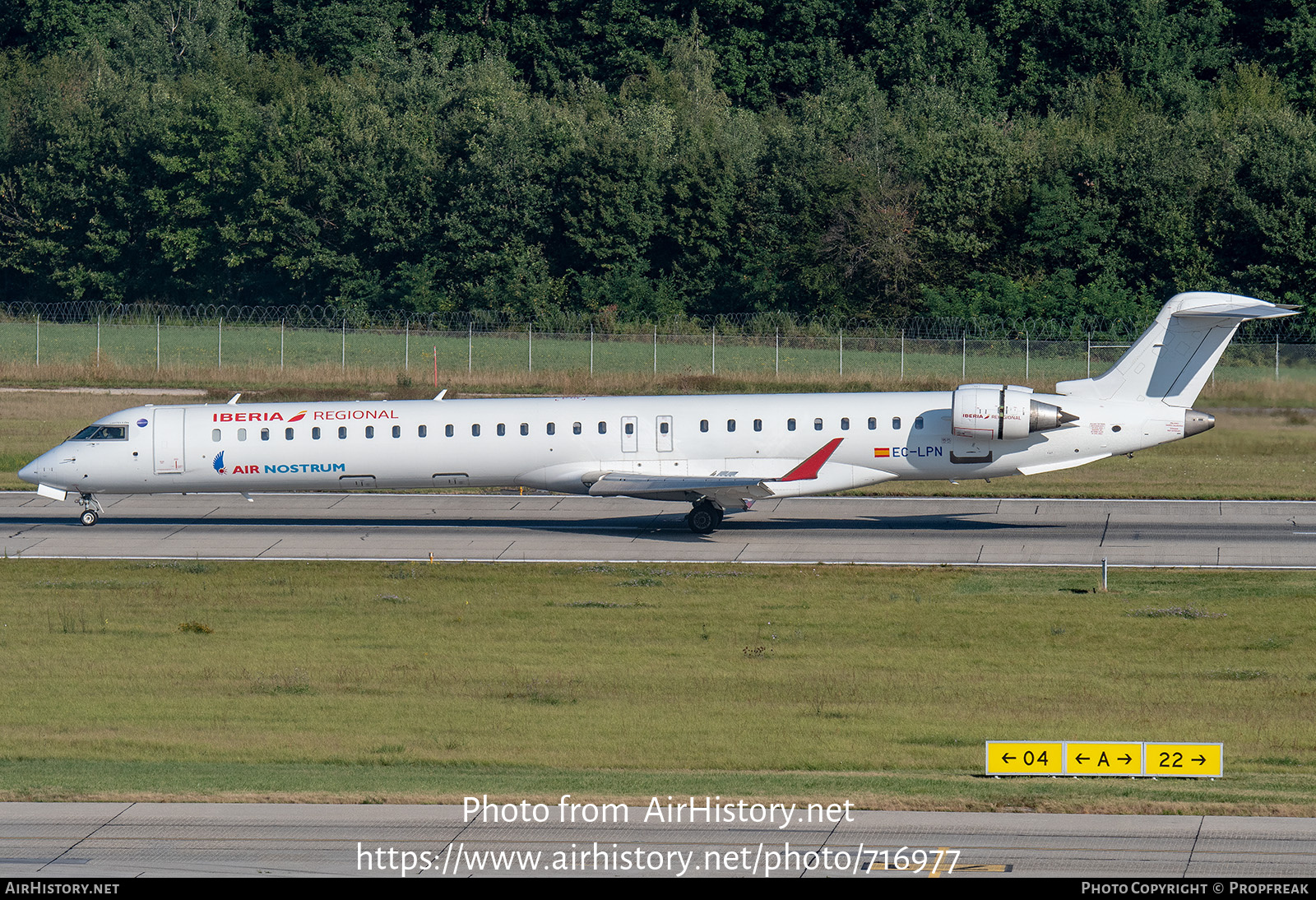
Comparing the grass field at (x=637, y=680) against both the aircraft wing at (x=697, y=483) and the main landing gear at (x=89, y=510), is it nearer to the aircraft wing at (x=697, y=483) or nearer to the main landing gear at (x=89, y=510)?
the aircraft wing at (x=697, y=483)

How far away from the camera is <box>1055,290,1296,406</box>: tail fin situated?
34.1 metres

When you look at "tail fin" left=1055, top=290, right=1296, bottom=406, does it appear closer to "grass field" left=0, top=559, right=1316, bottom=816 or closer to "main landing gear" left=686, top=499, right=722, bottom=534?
"grass field" left=0, top=559, right=1316, bottom=816

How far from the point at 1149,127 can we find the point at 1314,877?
73.8 m

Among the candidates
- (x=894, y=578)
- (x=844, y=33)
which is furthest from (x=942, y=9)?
(x=894, y=578)

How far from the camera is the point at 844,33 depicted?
110 meters

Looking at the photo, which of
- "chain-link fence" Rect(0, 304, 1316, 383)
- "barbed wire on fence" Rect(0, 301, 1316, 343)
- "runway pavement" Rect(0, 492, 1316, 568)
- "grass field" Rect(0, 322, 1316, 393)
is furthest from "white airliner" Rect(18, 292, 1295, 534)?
"barbed wire on fence" Rect(0, 301, 1316, 343)

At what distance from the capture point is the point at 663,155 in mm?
90500

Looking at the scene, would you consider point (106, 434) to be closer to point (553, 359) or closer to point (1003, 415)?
point (1003, 415)

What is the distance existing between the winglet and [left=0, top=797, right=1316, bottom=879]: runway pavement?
19.9 meters

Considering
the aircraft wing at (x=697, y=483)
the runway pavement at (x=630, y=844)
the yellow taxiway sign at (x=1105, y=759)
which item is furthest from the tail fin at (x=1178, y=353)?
the runway pavement at (x=630, y=844)

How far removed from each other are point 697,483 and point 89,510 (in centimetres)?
1525

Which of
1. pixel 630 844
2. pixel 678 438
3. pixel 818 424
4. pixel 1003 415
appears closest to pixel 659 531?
pixel 678 438

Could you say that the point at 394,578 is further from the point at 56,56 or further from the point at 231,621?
the point at 56,56

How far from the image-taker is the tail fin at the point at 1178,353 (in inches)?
1342
